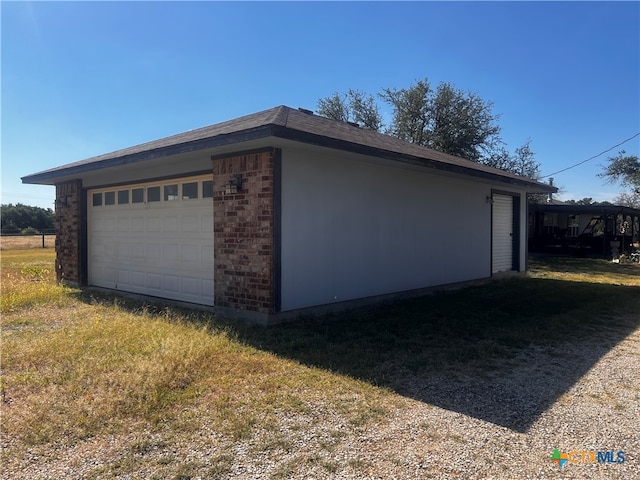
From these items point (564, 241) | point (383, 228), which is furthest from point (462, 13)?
point (564, 241)

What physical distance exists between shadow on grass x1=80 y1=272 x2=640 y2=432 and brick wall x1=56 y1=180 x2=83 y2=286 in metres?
2.29

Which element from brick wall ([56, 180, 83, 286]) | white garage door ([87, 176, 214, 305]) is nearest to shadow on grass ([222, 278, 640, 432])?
white garage door ([87, 176, 214, 305])

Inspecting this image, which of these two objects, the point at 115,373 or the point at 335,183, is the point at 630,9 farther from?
the point at 115,373

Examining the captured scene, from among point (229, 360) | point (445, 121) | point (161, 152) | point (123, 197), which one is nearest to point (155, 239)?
point (123, 197)

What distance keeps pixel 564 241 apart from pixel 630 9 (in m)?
15.2

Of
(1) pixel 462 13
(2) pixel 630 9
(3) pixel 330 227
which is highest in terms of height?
(2) pixel 630 9

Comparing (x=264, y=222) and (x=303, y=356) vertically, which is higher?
(x=264, y=222)

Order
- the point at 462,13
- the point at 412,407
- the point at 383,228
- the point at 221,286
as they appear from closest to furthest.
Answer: the point at 412,407 < the point at 221,286 < the point at 383,228 < the point at 462,13

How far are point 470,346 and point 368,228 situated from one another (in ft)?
10.3

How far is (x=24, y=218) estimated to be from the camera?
59.9 m

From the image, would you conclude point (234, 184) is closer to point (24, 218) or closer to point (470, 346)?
point (470, 346)

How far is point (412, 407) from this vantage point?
3.44 m

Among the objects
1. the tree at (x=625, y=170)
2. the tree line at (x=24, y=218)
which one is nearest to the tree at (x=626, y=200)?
the tree at (x=625, y=170)

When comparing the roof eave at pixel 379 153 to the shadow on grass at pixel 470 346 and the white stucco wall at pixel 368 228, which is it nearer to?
the white stucco wall at pixel 368 228
